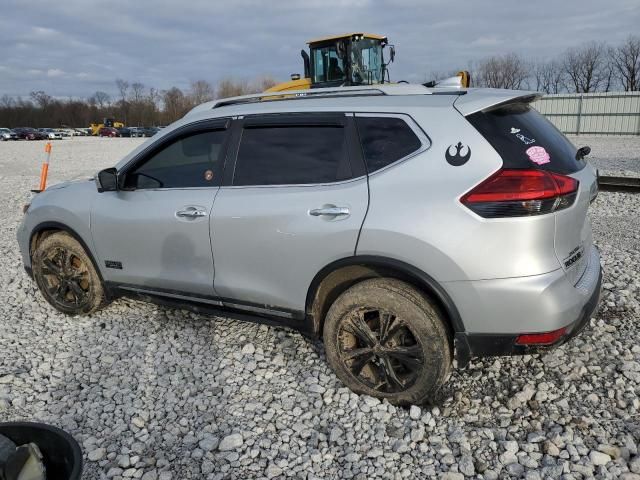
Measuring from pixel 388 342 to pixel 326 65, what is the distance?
13179 mm

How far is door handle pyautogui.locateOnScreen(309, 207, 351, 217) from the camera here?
2996 millimetres

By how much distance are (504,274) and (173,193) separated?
2323mm

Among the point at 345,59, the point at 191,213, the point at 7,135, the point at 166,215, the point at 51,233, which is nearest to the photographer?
the point at 191,213

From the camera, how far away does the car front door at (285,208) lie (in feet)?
10.0

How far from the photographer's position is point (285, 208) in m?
3.21

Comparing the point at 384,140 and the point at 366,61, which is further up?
the point at 366,61

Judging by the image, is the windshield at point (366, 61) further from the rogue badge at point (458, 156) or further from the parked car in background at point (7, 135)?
the parked car in background at point (7, 135)

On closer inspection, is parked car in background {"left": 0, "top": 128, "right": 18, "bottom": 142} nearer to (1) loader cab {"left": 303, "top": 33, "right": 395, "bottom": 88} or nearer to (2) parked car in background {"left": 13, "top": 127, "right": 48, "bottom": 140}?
(2) parked car in background {"left": 13, "top": 127, "right": 48, "bottom": 140}

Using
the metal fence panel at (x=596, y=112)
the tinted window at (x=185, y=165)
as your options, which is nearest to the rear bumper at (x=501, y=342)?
the tinted window at (x=185, y=165)

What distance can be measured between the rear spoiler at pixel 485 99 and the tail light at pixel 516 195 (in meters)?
0.43

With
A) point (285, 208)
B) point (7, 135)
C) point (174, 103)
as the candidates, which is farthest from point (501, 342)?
point (174, 103)

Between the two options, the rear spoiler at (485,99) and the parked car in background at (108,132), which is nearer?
the rear spoiler at (485,99)

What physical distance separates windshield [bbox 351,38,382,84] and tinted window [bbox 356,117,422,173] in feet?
39.9

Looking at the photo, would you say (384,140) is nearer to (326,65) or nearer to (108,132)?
(326,65)
